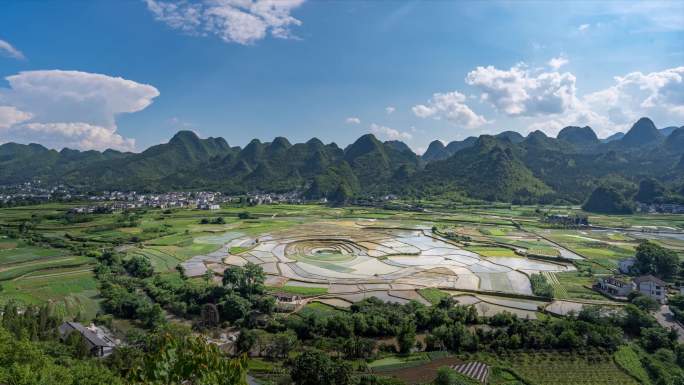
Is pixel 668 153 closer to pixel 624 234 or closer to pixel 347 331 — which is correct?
pixel 624 234

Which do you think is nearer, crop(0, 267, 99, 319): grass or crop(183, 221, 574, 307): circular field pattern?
crop(0, 267, 99, 319): grass

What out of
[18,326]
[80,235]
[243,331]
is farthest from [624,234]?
[80,235]

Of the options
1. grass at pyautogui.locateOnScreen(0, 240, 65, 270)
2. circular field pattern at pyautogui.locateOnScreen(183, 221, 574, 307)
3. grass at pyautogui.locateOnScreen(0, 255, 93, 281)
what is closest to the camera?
circular field pattern at pyautogui.locateOnScreen(183, 221, 574, 307)

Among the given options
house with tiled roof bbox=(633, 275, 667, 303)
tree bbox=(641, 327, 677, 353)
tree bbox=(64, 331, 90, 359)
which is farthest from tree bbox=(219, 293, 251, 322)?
house with tiled roof bbox=(633, 275, 667, 303)

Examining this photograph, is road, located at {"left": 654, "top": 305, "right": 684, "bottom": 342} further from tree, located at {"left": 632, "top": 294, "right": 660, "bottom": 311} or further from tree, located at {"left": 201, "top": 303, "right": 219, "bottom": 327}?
tree, located at {"left": 201, "top": 303, "right": 219, "bottom": 327}

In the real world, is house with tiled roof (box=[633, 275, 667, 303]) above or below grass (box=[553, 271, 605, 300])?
above

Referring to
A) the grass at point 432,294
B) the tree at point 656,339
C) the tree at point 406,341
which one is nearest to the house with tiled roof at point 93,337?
the tree at point 406,341
